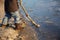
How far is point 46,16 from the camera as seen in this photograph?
250 inches

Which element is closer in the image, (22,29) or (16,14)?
(16,14)

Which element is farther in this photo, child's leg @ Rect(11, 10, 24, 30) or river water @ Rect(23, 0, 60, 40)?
river water @ Rect(23, 0, 60, 40)

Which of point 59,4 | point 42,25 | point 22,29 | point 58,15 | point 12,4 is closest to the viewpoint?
point 12,4

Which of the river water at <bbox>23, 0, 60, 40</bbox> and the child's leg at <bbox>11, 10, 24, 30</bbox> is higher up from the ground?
the child's leg at <bbox>11, 10, 24, 30</bbox>

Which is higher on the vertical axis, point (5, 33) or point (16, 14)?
point (16, 14)

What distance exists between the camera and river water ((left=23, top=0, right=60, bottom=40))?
5.41 m

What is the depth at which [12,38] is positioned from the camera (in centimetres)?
434

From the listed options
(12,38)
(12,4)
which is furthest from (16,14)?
(12,38)

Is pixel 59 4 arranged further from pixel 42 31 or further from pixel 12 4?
pixel 12 4

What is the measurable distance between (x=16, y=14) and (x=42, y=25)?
5.30 feet

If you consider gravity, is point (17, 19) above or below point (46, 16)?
above

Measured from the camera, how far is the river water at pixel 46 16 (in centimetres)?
541

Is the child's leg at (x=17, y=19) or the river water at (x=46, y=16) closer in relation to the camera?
the child's leg at (x=17, y=19)

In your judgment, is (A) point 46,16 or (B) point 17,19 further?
(A) point 46,16
